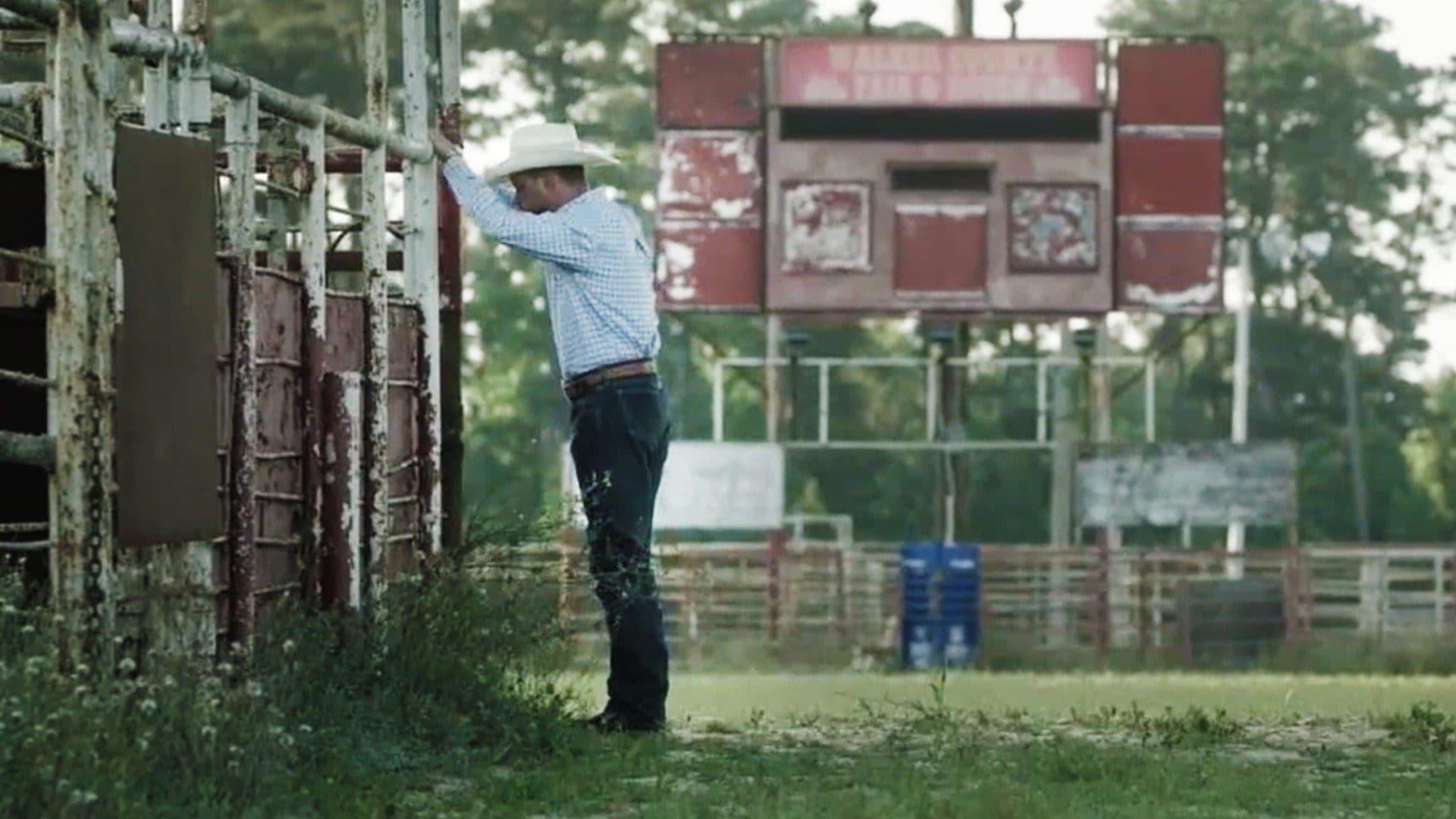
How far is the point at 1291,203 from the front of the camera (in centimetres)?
6662

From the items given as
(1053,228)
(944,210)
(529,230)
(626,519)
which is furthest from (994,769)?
(944,210)

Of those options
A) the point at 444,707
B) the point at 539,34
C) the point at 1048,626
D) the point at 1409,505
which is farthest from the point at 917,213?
the point at 444,707

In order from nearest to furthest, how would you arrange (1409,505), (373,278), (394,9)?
1. (373,278)
2. (394,9)
3. (1409,505)

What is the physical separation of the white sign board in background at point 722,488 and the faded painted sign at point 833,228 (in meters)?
4.31

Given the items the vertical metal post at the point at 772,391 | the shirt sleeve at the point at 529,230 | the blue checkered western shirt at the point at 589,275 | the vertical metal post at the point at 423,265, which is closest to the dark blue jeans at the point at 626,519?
the blue checkered western shirt at the point at 589,275

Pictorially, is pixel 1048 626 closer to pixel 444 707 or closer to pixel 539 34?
pixel 539 34

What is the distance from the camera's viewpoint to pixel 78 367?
29.4 ft

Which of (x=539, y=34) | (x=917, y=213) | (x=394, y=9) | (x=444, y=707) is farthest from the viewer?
(x=539, y=34)

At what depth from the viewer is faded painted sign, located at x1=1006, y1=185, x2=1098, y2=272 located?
40.9m

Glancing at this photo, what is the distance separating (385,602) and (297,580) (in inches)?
12.4

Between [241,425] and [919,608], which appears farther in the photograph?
[919,608]

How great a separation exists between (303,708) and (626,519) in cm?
188

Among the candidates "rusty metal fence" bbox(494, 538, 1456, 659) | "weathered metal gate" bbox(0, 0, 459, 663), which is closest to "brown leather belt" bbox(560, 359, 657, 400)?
"weathered metal gate" bbox(0, 0, 459, 663)

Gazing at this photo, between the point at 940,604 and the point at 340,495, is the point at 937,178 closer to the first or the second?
the point at 940,604
